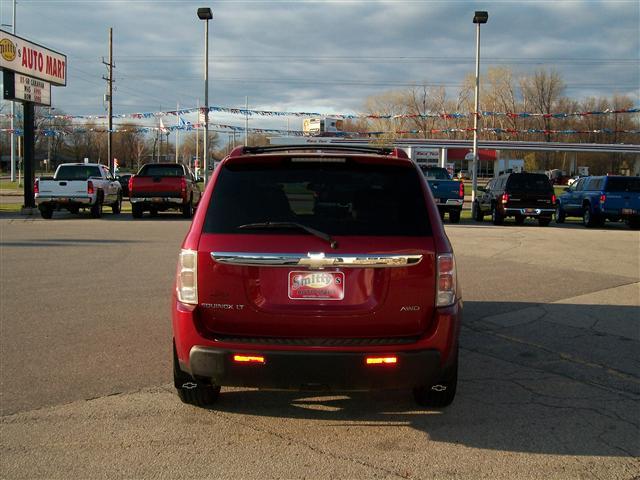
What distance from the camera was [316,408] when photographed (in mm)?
4863

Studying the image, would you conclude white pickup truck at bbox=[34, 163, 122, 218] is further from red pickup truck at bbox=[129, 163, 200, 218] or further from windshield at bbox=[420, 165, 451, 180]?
windshield at bbox=[420, 165, 451, 180]

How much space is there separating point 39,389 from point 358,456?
2743 mm

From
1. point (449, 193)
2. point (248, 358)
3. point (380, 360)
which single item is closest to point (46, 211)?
point (449, 193)

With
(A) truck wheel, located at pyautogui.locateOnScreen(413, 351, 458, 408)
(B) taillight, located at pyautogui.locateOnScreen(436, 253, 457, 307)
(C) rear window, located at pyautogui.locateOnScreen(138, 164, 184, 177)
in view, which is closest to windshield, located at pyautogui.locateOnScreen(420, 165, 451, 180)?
(C) rear window, located at pyautogui.locateOnScreen(138, 164, 184, 177)

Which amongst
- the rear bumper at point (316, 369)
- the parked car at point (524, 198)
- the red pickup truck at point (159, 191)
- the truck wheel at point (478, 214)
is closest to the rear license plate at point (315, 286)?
the rear bumper at point (316, 369)

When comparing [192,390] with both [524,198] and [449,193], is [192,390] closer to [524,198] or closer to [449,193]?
[449,193]

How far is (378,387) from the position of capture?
403 centimetres

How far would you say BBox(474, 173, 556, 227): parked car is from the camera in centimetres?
2333

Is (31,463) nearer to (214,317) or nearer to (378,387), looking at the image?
(214,317)

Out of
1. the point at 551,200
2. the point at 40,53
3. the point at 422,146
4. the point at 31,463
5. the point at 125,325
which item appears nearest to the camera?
the point at 31,463

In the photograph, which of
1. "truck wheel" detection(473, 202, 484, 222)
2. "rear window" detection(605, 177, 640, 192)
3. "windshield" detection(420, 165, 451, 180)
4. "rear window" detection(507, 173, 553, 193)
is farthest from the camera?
"truck wheel" detection(473, 202, 484, 222)

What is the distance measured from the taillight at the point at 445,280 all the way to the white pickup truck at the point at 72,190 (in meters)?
20.6

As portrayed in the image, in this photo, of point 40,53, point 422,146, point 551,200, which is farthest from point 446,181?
point 422,146

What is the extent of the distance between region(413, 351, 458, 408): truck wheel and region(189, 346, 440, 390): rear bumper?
0.46m
